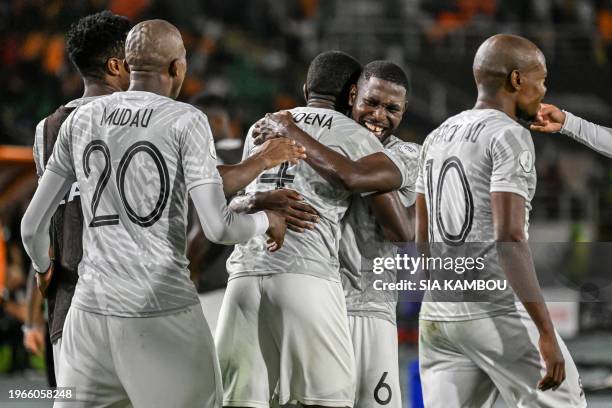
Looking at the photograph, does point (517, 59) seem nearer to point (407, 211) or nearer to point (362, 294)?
point (407, 211)

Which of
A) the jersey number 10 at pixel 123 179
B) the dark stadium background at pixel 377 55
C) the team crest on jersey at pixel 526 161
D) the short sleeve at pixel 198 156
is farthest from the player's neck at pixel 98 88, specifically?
the dark stadium background at pixel 377 55

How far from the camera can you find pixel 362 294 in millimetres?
4586

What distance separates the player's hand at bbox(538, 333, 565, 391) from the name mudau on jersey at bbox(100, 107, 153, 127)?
1.61 metres

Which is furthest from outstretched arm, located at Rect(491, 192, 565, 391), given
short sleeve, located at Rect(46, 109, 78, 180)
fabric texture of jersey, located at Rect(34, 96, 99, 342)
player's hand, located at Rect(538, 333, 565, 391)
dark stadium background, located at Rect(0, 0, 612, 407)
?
dark stadium background, located at Rect(0, 0, 612, 407)

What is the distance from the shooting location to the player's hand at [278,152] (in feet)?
12.4

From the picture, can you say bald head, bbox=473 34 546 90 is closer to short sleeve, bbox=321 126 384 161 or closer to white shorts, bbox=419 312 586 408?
short sleeve, bbox=321 126 384 161

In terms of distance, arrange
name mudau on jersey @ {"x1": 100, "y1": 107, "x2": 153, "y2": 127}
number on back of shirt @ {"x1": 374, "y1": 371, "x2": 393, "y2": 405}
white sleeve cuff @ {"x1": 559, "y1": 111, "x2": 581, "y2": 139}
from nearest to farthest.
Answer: name mudau on jersey @ {"x1": 100, "y1": 107, "x2": 153, "y2": 127}, number on back of shirt @ {"x1": 374, "y1": 371, "x2": 393, "y2": 405}, white sleeve cuff @ {"x1": 559, "y1": 111, "x2": 581, "y2": 139}

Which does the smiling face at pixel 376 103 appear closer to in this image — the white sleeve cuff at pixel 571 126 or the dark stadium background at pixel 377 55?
the white sleeve cuff at pixel 571 126

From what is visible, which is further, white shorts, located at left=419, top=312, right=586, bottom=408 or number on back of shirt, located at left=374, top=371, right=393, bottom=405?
number on back of shirt, located at left=374, top=371, right=393, bottom=405

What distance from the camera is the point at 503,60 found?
155 inches

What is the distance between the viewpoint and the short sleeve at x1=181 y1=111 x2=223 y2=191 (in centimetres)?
344

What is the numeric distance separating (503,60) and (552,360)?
1.18 meters

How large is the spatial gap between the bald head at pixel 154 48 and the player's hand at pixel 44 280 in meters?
1.00

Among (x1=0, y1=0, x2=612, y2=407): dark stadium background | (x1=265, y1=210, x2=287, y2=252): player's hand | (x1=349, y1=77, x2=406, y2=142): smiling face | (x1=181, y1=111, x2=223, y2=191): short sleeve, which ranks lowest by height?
(x1=265, y1=210, x2=287, y2=252): player's hand
